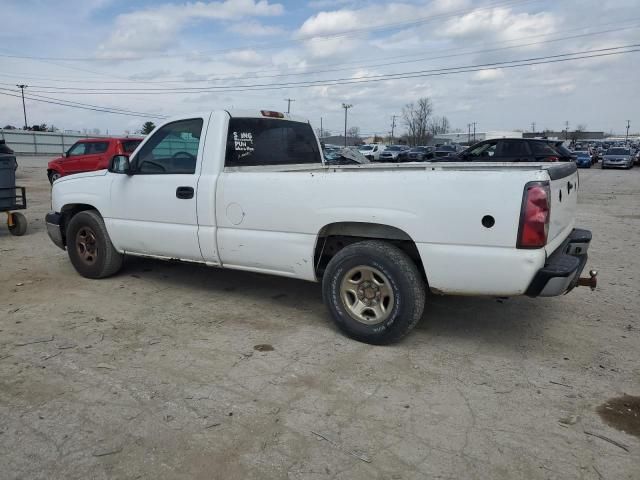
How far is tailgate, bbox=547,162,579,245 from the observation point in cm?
369

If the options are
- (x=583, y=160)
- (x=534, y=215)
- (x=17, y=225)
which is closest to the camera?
(x=534, y=215)

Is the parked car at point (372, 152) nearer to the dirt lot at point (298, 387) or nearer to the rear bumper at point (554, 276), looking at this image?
the dirt lot at point (298, 387)

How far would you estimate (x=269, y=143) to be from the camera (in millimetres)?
5363

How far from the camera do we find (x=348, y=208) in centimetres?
406

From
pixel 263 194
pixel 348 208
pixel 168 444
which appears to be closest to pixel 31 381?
pixel 168 444

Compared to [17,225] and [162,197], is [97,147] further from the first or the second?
[162,197]

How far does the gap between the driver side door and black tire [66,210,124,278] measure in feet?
0.64

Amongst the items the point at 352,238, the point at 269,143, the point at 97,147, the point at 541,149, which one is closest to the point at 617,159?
the point at 541,149

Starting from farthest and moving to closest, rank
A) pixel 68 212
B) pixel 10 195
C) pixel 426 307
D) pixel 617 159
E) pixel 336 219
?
pixel 617 159
pixel 10 195
pixel 68 212
pixel 426 307
pixel 336 219

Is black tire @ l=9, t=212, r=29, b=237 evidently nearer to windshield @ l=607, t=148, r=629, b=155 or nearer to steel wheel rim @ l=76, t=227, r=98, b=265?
steel wheel rim @ l=76, t=227, r=98, b=265

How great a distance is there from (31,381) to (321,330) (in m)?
2.20

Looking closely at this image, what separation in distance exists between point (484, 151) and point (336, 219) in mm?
14285

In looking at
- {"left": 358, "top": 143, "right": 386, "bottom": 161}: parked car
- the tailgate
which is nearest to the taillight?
the tailgate

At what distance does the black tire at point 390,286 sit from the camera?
3914mm
